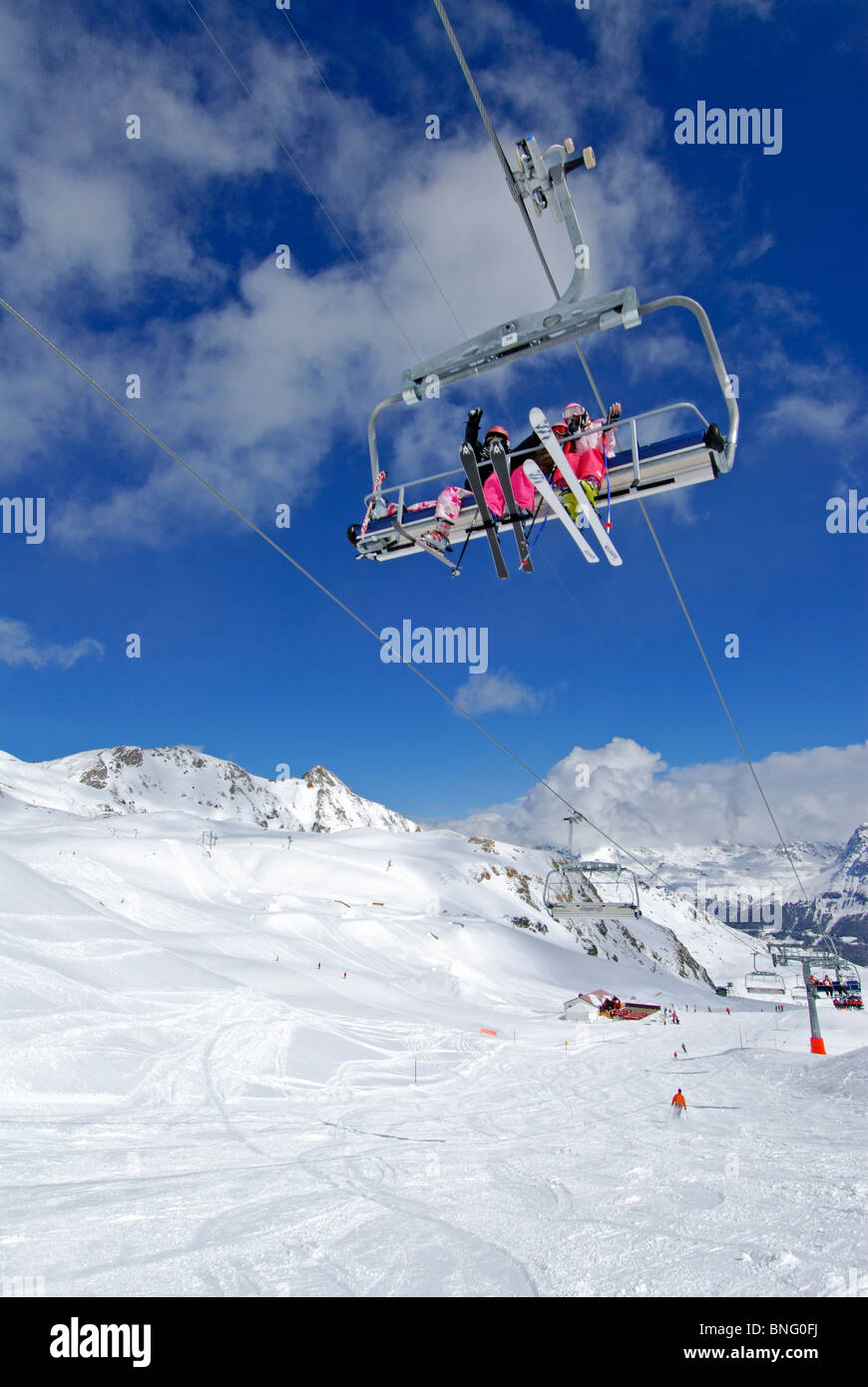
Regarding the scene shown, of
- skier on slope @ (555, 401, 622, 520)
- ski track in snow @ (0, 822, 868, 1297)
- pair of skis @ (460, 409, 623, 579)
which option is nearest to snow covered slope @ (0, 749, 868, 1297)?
ski track in snow @ (0, 822, 868, 1297)

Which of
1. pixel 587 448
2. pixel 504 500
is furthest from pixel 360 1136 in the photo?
pixel 587 448

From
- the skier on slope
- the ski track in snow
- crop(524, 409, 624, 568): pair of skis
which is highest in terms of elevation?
the skier on slope

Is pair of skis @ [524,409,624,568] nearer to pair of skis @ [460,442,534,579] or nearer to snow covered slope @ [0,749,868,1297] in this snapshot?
pair of skis @ [460,442,534,579]

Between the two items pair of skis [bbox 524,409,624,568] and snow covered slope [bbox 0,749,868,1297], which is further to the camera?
pair of skis [bbox 524,409,624,568]

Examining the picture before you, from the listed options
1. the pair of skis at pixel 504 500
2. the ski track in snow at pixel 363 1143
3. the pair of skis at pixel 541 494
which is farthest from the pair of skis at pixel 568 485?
the ski track in snow at pixel 363 1143

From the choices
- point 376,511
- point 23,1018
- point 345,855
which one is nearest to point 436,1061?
point 23,1018

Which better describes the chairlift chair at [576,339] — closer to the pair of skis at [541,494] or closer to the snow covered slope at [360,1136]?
the pair of skis at [541,494]

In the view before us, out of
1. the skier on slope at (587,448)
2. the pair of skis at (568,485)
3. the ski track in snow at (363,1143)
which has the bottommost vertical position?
the ski track in snow at (363,1143)

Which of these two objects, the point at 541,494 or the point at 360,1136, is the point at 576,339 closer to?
the point at 541,494
